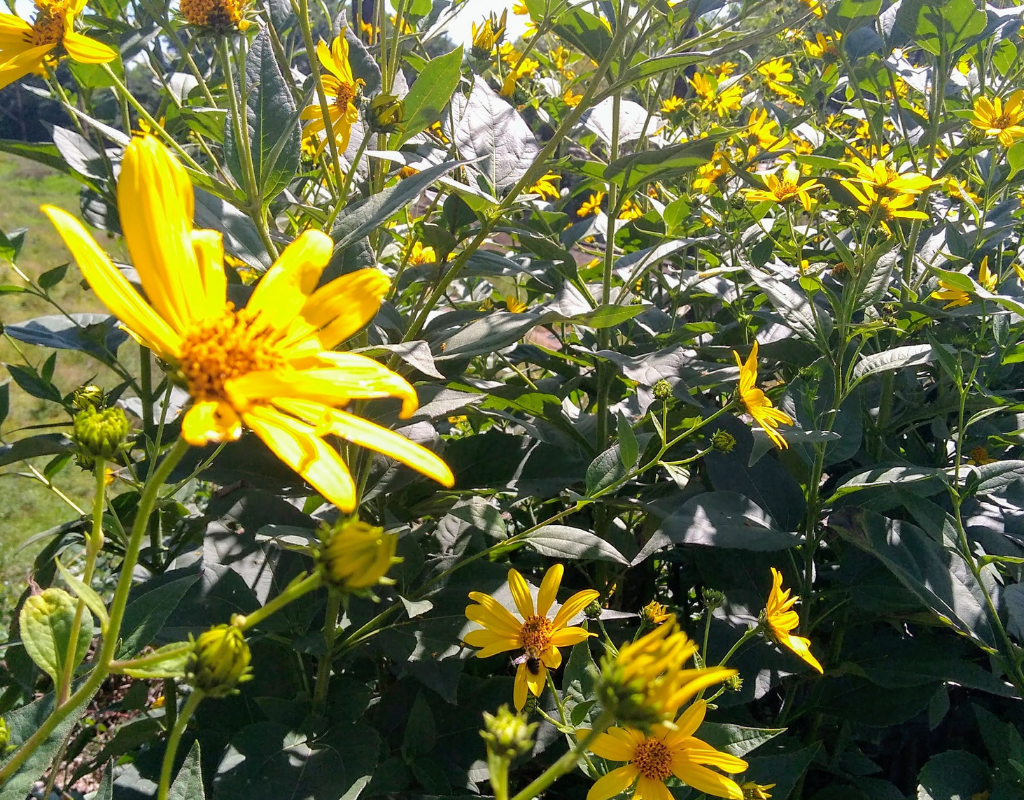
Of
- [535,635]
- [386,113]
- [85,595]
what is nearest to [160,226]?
[85,595]

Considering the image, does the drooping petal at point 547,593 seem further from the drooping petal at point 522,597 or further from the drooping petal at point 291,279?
the drooping petal at point 291,279

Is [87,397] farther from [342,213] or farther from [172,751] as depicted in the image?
[172,751]

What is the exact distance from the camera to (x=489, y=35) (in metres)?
1.59

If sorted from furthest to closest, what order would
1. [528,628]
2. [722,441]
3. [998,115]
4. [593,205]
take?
[593,205]
[998,115]
[722,441]
[528,628]

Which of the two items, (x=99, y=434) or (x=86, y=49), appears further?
(x=86, y=49)

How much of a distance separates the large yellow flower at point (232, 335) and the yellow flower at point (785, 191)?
1136mm

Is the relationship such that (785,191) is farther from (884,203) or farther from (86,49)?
(86,49)

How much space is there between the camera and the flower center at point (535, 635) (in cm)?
97

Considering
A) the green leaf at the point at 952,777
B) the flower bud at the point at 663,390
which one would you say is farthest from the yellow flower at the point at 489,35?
the green leaf at the point at 952,777

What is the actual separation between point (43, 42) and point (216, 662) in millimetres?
870

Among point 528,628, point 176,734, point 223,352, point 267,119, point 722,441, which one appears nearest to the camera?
point 176,734

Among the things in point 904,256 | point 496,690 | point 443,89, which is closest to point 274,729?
point 496,690

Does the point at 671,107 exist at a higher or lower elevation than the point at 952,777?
higher

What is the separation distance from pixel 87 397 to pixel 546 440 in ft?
2.10
